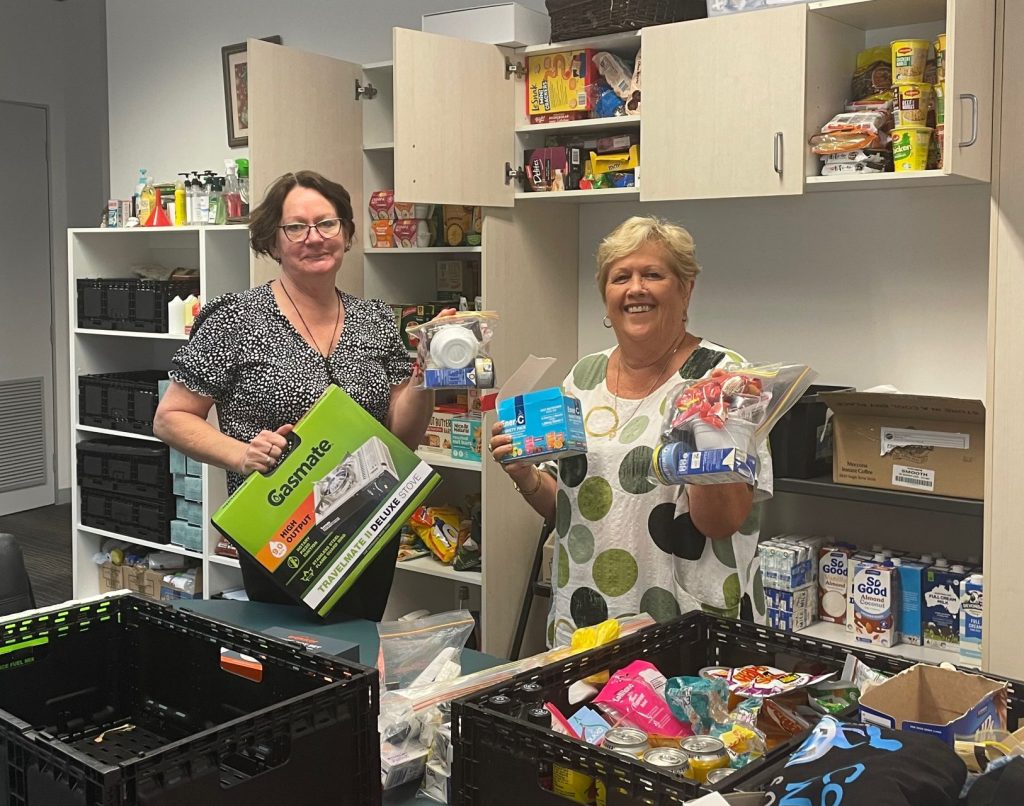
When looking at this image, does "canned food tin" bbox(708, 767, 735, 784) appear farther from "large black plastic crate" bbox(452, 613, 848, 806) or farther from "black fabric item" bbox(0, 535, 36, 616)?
"black fabric item" bbox(0, 535, 36, 616)

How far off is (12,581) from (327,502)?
25.0 inches

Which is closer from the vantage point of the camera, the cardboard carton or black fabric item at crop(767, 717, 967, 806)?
black fabric item at crop(767, 717, 967, 806)

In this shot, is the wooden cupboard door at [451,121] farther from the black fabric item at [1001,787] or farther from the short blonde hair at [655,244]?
the black fabric item at [1001,787]

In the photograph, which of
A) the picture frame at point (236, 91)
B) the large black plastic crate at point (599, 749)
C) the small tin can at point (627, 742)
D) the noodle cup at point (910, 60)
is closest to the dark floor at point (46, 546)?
the picture frame at point (236, 91)

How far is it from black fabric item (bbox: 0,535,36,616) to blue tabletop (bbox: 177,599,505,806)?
1.08 feet

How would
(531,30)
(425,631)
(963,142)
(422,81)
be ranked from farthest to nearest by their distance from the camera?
(531,30), (422,81), (963,142), (425,631)

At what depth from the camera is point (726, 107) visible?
295cm

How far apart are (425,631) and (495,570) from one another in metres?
1.90

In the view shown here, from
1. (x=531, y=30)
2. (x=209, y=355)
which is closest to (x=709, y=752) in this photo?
(x=209, y=355)

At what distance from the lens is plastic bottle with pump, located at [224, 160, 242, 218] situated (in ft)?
13.6

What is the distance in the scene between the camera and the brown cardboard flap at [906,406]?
274 centimetres

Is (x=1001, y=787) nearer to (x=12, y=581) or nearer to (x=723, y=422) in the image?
(x=723, y=422)

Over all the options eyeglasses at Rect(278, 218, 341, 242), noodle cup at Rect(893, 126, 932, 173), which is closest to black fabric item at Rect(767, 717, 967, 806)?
eyeglasses at Rect(278, 218, 341, 242)

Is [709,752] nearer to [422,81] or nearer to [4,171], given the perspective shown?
[422,81]
